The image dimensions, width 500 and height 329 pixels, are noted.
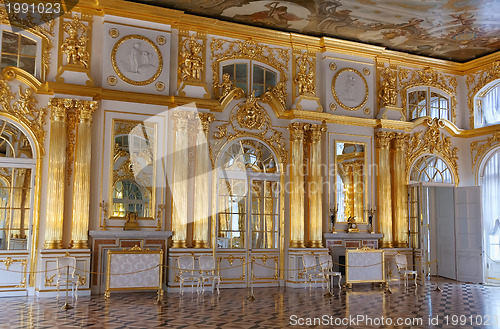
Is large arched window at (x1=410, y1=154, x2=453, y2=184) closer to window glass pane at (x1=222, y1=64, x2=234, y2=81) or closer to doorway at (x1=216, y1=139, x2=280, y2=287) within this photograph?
doorway at (x1=216, y1=139, x2=280, y2=287)

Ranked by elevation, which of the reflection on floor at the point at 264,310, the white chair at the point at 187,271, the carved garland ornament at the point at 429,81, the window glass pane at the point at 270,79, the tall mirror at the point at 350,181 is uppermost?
the carved garland ornament at the point at 429,81

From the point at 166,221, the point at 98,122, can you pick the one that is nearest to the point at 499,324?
the point at 166,221

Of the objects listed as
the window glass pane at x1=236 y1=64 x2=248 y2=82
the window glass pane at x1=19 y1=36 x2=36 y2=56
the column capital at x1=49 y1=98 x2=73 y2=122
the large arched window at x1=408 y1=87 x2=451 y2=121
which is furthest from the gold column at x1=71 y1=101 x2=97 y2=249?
the large arched window at x1=408 y1=87 x2=451 y2=121

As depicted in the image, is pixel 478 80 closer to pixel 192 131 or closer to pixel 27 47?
pixel 192 131

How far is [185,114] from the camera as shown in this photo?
12.2 meters

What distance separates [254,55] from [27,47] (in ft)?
17.8

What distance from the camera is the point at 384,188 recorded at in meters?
14.4

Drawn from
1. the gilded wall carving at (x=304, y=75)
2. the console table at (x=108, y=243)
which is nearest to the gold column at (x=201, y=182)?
the console table at (x=108, y=243)

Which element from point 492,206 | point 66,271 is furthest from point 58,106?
point 492,206

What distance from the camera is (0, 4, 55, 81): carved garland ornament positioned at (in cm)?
1105

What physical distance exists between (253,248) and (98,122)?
485 cm

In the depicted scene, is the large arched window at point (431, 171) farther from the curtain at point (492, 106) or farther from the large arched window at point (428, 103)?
the curtain at point (492, 106)

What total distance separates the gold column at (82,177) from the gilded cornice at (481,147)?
36.6 feet

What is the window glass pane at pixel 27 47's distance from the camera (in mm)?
11164
